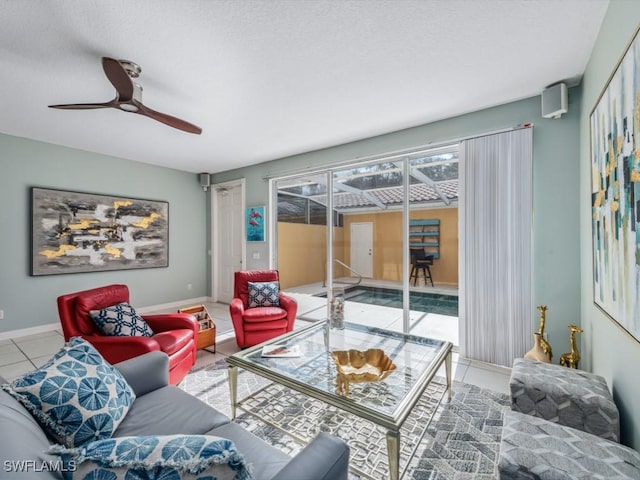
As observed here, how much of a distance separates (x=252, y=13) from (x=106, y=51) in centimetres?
119

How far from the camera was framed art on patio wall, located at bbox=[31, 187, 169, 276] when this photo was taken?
13.1ft

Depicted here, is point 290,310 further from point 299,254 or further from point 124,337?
point 299,254

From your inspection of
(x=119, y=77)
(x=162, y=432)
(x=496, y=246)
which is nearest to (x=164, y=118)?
(x=119, y=77)

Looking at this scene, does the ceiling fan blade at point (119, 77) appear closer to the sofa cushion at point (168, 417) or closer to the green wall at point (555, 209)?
the sofa cushion at point (168, 417)

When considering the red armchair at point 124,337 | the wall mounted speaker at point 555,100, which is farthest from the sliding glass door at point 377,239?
the red armchair at point 124,337

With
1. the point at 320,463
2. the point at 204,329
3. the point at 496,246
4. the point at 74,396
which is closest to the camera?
the point at 320,463

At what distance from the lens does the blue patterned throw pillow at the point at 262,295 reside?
363cm

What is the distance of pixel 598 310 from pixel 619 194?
38.1 inches

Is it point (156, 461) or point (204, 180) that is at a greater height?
point (204, 180)

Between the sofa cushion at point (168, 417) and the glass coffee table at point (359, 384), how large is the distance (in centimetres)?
47

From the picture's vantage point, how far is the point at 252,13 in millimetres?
1760

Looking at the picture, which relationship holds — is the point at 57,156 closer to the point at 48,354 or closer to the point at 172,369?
the point at 48,354

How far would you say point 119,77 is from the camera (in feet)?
6.88

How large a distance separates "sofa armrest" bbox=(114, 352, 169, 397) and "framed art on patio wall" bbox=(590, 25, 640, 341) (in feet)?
7.98
